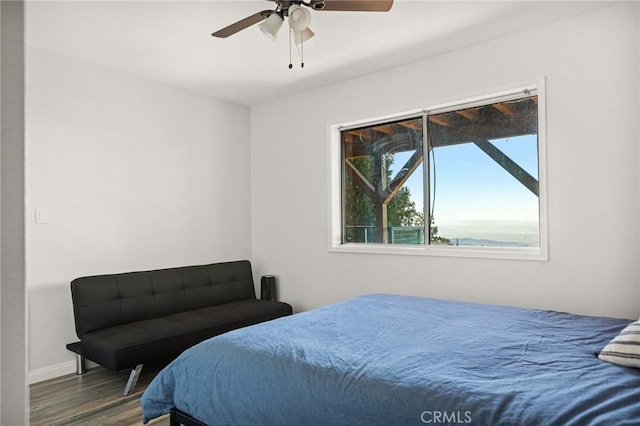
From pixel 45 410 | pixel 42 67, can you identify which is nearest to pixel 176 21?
pixel 42 67

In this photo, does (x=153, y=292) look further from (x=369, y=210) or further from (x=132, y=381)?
(x=369, y=210)

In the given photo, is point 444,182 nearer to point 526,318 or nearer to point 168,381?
point 526,318

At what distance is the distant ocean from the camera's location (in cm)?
322

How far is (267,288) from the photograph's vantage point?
457 centimetres

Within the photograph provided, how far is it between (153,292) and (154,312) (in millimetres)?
172

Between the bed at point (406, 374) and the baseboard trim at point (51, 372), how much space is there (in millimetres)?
1630

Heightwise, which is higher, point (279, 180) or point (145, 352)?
point (279, 180)

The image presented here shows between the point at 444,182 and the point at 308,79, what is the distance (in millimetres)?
1635

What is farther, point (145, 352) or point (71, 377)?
point (71, 377)

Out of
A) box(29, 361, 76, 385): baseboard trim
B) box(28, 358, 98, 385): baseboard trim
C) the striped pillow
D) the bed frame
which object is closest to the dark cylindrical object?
box(28, 358, 98, 385): baseboard trim

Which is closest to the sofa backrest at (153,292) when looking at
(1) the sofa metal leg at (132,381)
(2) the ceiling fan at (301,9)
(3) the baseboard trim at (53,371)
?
(3) the baseboard trim at (53,371)

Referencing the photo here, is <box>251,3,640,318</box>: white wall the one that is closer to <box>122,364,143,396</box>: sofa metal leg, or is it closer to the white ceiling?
the white ceiling

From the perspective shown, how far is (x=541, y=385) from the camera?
1451mm

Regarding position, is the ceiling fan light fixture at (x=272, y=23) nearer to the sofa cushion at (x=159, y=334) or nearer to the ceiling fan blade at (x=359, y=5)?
the ceiling fan blade at (x=359, y=5)
